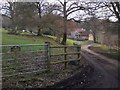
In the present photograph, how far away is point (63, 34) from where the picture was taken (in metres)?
22.3

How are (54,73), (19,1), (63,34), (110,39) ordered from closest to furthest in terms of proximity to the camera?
(110,39), (54,73), (19,1), (63,34)

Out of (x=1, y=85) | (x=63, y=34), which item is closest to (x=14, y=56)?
(x=1, y=85)

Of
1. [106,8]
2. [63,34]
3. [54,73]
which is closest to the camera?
[54,73]

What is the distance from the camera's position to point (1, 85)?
6.12 m

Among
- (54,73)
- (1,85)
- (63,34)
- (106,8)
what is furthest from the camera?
(63,34)

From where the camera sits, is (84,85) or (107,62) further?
(107,62)

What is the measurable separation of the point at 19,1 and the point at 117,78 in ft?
36.5

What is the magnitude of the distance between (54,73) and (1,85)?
237 centimetres

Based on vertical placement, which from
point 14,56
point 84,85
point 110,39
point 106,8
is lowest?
point 84,85

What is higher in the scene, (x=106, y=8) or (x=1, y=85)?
(x=106, y=8)

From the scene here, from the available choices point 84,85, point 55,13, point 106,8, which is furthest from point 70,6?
point 84,85

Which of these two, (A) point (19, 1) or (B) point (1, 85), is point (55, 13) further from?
(B) point (1, 85)

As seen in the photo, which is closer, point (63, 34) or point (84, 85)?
point (84, 85)

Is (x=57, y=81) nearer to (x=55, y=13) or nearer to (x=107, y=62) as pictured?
(x=107, y=62)
